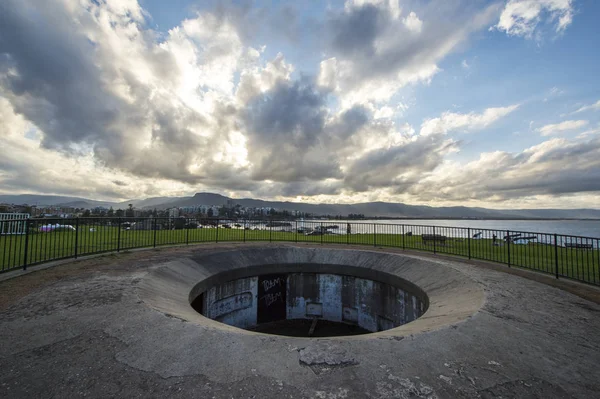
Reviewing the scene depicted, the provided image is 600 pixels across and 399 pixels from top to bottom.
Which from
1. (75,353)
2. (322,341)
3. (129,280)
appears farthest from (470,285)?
(129,280)

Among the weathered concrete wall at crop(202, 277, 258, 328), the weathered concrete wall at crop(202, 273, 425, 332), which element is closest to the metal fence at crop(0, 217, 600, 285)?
the weathered concrete wall at crop(202, 273, 425, 332)

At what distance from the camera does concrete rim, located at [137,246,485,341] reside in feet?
17.0

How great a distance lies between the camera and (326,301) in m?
12.0

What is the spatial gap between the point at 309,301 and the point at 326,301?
2.57 ft

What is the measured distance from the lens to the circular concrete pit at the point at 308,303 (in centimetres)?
985

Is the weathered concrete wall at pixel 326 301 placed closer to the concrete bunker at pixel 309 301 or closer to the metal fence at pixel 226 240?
the concrete bunker at pixel 309 301

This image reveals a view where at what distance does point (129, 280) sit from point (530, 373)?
26.2ft

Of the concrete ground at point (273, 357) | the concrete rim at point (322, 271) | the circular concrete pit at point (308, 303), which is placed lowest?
the circular concrete pit at point (308, 303)

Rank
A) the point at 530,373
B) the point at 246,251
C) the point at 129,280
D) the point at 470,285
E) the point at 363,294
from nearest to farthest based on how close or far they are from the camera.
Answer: the point at 530,373, the point at 129,280, the point at 470,285, the point at 363,294, the point at 246,251

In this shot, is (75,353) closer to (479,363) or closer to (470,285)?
(479,363)

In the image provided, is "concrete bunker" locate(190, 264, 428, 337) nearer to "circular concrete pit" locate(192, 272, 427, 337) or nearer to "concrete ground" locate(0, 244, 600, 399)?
"circular concrete pit" locate(192, 272, 427, 337)

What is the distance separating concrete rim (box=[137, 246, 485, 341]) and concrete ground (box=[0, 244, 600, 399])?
1.47 feet

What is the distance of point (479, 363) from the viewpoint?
10.9 feet

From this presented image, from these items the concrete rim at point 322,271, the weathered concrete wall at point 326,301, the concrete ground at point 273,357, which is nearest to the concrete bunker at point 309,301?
the weathered concrete wall at point 326,301
